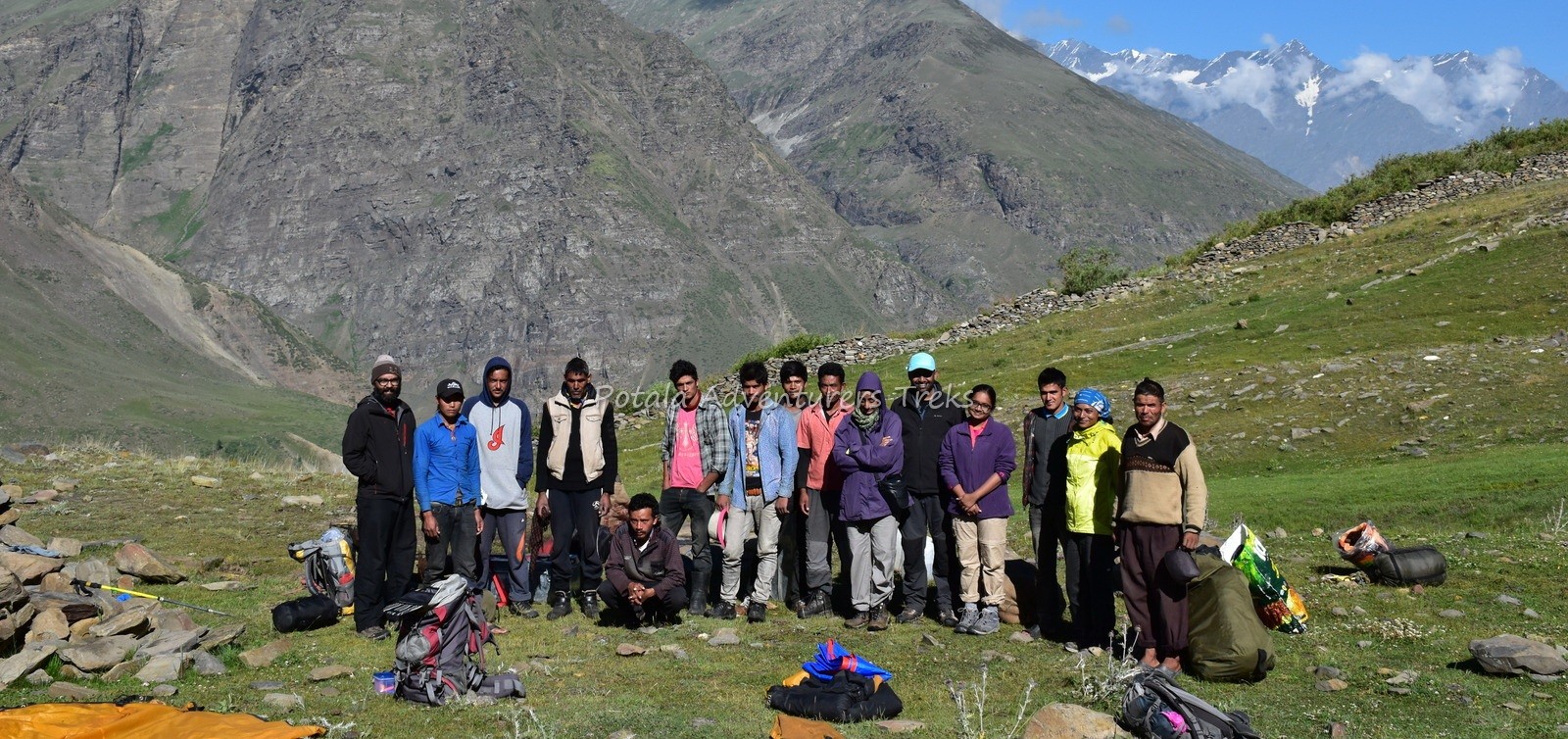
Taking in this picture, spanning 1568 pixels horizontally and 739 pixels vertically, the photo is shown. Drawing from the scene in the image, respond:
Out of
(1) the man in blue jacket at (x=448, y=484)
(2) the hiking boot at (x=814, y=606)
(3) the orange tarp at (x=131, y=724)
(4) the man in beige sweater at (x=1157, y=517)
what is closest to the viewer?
(3) the orange tarp at (x=131, y=724)

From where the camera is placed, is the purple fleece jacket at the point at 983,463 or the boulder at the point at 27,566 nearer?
the boulder at the point at 27,566

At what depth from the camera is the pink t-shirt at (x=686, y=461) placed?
39.6 ft

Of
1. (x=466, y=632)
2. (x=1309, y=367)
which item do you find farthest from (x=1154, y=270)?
(x=466, y=632)

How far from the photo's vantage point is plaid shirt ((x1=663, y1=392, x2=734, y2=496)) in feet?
39.1

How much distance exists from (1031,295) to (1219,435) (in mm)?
18417

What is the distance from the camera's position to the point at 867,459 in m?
11.4

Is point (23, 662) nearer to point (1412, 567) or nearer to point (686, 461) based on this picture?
point (686, 461)

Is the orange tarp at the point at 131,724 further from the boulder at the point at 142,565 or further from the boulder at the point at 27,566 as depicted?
the boulder at the point at 142,565

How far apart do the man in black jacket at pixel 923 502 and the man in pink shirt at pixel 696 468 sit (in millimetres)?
1906

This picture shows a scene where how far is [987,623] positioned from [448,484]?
5574 millimetres

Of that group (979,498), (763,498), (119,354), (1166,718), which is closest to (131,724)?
(763,498)

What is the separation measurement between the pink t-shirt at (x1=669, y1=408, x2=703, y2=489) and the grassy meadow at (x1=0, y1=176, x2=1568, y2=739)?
1479 mm

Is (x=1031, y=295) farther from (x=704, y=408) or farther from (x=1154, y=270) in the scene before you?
(x=704, y=408)

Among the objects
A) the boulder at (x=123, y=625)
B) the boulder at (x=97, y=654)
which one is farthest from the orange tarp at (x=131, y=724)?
the boulder at (x=123, y=625)
